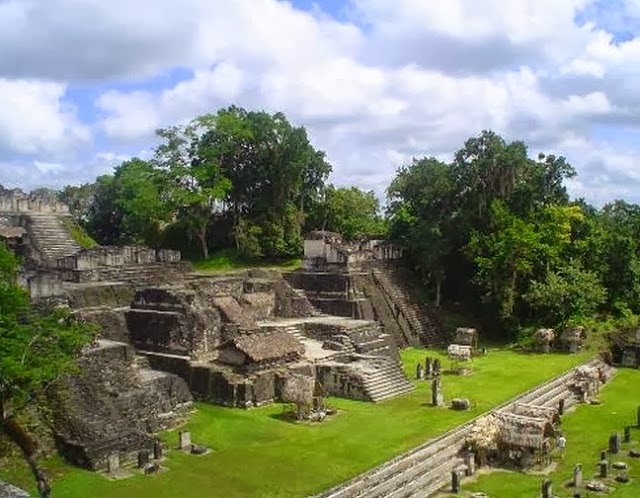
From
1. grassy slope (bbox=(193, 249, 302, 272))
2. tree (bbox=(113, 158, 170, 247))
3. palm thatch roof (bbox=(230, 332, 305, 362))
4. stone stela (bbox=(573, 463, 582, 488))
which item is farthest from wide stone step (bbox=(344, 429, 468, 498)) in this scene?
tree (bbox=(113, 158, 170, 247))

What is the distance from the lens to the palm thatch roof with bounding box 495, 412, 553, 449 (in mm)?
18641

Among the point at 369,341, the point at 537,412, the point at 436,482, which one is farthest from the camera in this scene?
the point at 369,341

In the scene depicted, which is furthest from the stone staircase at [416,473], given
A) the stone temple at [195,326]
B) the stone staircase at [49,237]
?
the stone staircase at [49,237]

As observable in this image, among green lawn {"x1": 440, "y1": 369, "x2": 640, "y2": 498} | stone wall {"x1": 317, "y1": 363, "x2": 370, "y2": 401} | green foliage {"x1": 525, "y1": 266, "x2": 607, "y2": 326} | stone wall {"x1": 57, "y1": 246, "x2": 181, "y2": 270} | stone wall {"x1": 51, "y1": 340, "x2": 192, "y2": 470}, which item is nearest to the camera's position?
green lawn {"x1": 440, "y1": 369, "x2": 640, "y2": 498}

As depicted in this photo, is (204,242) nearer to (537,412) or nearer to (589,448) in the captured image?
(537,412)

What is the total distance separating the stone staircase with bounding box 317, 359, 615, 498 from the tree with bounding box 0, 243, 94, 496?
20.1ft

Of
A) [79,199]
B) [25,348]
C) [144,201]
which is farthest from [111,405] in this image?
[79,199]

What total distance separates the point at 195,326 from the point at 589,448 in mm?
12635

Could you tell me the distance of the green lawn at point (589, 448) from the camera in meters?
17.3

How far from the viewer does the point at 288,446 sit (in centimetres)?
1988

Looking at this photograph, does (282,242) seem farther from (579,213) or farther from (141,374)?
(141,374)

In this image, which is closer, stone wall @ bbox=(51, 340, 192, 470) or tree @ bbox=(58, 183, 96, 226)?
stone wall @ bbox=(51, 340, 192, 470)

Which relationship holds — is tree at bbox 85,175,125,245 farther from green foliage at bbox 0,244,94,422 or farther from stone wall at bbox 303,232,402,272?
green foliage at bbox 0,244,94,422

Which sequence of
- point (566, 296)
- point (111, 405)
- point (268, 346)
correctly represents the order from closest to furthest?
point (111, 405) < point (268, 346) < point (566, 296)
